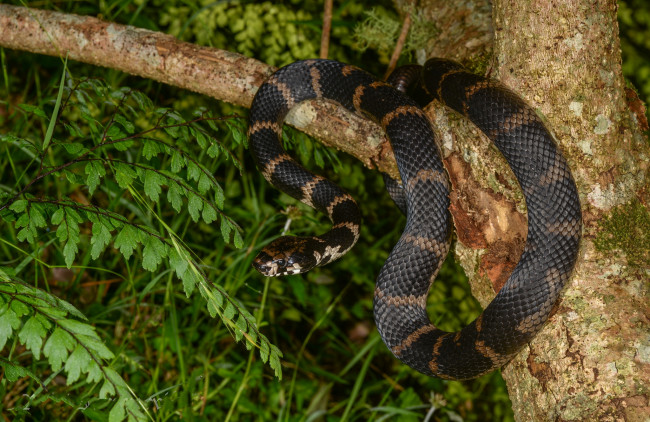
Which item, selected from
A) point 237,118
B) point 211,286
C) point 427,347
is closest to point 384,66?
point 237,118

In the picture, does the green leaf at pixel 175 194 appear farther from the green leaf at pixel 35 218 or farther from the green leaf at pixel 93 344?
the green leaf at pixel 93 344

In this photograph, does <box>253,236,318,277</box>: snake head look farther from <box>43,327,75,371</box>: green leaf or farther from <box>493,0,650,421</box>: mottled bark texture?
<box>43,327,75,371</box>: green leaf

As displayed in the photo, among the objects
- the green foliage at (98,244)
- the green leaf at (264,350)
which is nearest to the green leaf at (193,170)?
the green foliage at (98,244)

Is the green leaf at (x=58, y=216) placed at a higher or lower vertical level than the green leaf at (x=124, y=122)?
lower

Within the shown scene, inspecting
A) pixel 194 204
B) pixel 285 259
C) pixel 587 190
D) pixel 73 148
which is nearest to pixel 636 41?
pixel 587 190

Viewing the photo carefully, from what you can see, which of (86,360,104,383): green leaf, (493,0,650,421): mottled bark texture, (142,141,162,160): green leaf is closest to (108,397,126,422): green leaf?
(86,360,104,383): green leaf

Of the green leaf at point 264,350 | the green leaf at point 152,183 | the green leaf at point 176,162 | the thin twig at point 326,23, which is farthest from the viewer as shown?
the thin twig at point 326,23

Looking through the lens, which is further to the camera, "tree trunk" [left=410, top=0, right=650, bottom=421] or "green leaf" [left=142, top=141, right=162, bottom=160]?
"green leaf" [left=142, top=141, right=162, bottom=160]
